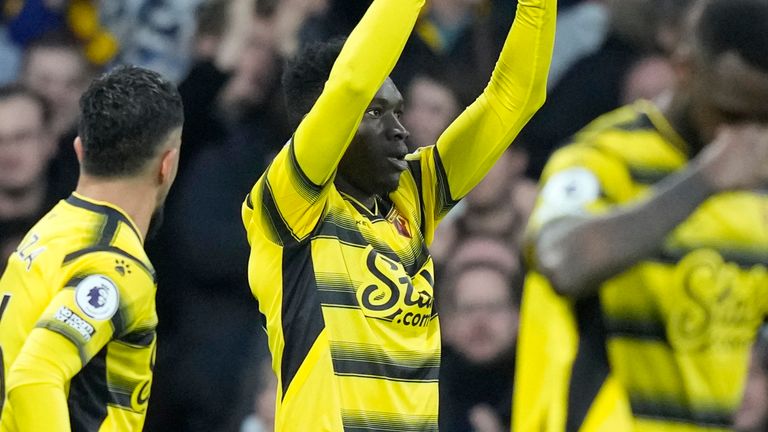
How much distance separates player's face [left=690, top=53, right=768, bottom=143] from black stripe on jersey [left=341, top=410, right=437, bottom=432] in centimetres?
141

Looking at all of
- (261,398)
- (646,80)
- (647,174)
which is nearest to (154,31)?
(261,398)

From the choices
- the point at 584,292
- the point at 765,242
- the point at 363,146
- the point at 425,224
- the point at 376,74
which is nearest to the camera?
the point at 584,292

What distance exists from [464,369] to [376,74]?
9.35 ft

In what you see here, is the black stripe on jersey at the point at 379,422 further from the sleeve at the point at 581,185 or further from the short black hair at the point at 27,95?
the short black hair at the point at 27,95

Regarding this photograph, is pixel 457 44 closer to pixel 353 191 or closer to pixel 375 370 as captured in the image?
pixel 353 191

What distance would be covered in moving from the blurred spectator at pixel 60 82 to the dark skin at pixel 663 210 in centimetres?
441

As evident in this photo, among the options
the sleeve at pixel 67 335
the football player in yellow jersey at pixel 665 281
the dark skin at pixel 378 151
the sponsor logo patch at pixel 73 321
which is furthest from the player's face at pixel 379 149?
the football player in yellow jersey at pixel 665 281

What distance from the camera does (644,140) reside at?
2.87 meters

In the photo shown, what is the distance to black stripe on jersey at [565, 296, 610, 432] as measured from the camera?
109 inches

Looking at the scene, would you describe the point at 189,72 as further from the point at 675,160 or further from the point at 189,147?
the point at 675,160

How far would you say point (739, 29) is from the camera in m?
2.61

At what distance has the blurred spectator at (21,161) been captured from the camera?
661 centimetres

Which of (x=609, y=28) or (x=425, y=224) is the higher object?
(x=609, y=28)

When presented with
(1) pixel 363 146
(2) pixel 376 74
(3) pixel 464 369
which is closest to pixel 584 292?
(2) pixel 376 74
